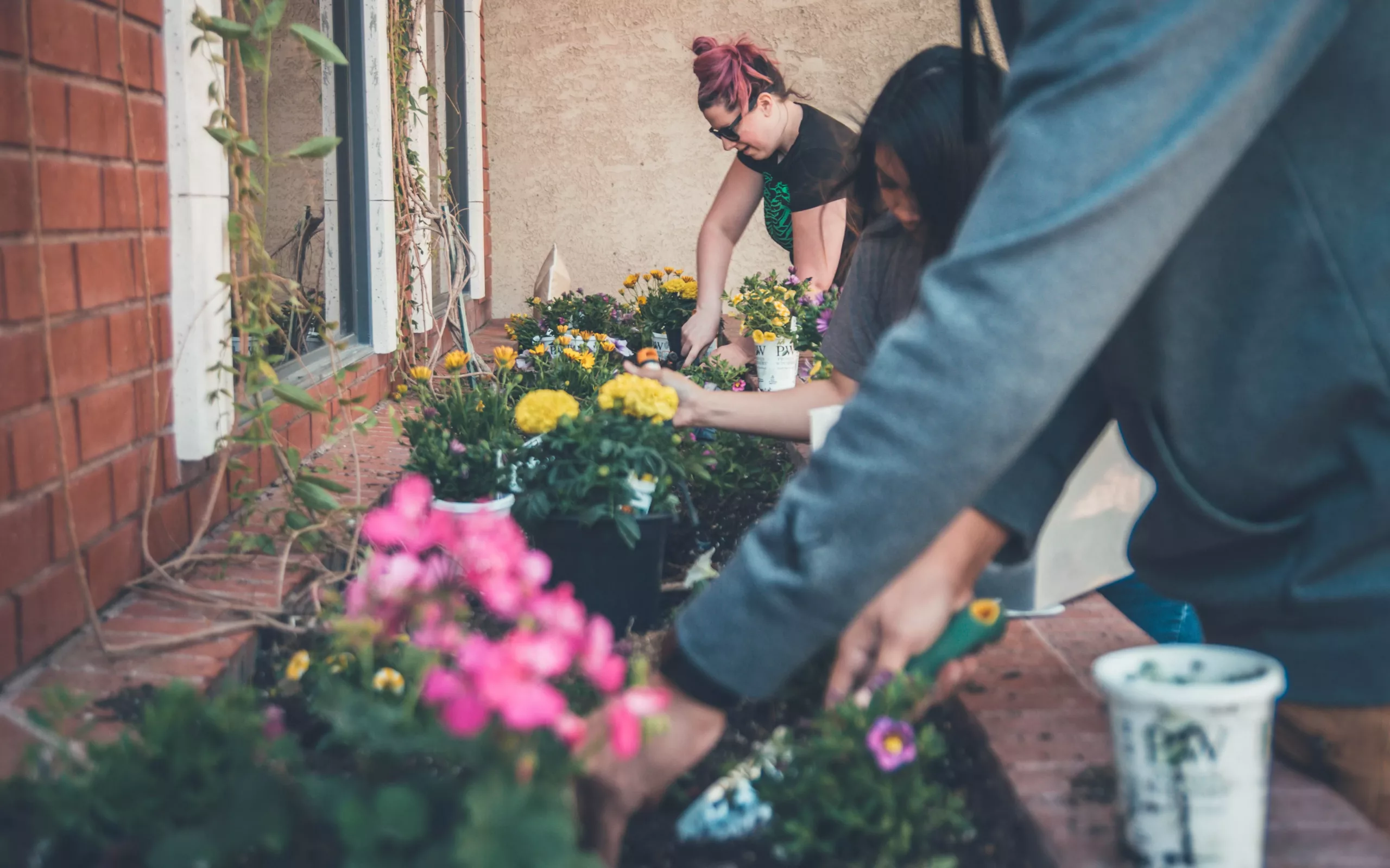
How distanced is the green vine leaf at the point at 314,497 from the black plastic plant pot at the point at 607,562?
400mm

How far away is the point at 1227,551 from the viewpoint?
123 centimetres

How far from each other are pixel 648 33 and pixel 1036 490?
21.8 feet

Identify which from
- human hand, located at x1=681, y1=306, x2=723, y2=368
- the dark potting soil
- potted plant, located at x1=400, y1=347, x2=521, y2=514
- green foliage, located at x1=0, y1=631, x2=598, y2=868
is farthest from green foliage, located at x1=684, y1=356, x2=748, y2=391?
green foliage, located at x1=0, y1=631, x2=598, y2=868

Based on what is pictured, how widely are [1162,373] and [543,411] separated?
1287 millimetres

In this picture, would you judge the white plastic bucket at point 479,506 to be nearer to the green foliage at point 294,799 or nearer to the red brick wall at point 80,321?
the red brick wall at point 80,321

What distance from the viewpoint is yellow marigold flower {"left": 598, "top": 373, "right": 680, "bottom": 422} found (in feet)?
7.06

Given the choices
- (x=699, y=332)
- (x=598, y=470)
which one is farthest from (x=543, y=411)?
(x=699, y=332)

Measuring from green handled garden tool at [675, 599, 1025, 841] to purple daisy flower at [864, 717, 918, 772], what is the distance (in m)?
0.08

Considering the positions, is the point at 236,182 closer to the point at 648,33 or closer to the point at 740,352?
the point at 740,352

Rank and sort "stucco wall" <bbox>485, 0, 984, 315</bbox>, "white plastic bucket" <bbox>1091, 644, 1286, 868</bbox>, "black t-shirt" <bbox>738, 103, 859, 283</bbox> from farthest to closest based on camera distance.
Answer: "stucco wall" <bbox>485, 0, 984, 315</bbox> < "black t-shirt" <bbox>738, 103, 859, 283</bbox> < "white plastic bucket" <bbox>1091, 644, 1286, 868</bbox>

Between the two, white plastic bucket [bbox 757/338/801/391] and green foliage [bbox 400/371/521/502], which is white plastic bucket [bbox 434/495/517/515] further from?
white plastic bucket [bbox 757/338/801/391]

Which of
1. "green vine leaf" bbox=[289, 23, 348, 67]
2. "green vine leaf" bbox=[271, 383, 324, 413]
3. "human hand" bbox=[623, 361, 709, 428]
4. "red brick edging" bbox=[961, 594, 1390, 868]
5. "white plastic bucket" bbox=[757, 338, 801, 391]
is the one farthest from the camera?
"white plastic bucket" bbox=[757, 338, 801, 391]

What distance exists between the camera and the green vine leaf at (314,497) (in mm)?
2113

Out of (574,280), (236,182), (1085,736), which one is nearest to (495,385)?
(236,182)
